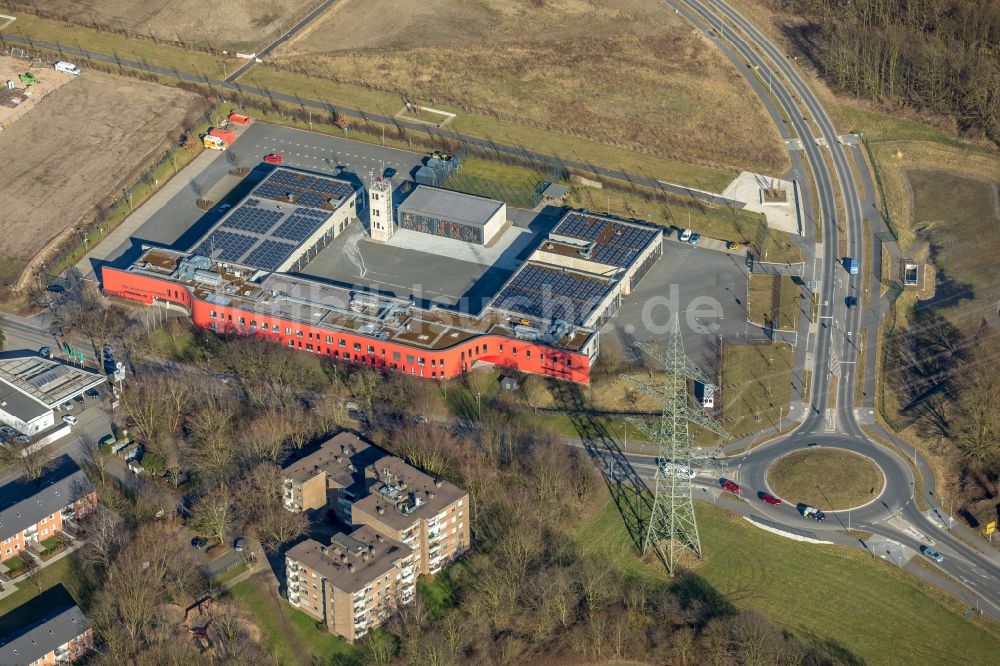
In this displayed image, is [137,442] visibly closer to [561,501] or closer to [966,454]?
[561,501]

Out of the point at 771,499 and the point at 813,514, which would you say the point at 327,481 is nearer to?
the point at 771,499

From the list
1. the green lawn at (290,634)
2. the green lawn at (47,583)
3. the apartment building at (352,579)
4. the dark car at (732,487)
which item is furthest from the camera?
the dark car at (732,487)

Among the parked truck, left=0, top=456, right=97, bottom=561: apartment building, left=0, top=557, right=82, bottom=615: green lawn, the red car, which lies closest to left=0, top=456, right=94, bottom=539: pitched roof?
left=0, top=456, right=97, bottom=561: apartment building

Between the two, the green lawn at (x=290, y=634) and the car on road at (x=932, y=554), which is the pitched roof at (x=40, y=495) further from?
the car on road at (x=932, y=554)

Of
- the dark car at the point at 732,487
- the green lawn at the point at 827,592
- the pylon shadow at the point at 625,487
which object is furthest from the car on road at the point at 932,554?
the pylon shadow at the point at 625,487

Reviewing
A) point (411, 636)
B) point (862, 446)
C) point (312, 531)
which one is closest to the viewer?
point (411, 636)

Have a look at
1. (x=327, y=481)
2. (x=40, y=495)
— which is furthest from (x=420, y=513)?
(x=40, y=495)

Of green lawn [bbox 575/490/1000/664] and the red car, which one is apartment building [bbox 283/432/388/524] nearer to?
green lawn [bbox 575/490/1000/664]

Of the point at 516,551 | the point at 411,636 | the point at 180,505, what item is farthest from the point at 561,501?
the point at 180,505
